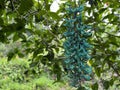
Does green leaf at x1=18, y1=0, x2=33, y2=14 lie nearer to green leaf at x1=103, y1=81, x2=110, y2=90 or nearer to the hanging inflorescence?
the hanging inflorescence

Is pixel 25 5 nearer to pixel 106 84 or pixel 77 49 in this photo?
pixel 77 49

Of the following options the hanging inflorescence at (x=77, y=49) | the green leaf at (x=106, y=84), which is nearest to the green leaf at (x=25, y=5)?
the hanging inflorescence at (x=77, y=49)

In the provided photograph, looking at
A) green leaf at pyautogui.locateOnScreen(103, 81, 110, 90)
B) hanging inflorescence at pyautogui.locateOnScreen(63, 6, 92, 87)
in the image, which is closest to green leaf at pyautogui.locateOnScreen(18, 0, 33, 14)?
hanging inflorescence at pyautogui.locateOnScreen(63, 6, 92, 87)

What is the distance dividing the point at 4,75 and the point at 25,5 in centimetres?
523

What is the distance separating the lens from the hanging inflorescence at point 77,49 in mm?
998

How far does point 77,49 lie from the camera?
100 cm

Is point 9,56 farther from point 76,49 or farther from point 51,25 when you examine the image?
point 76,49

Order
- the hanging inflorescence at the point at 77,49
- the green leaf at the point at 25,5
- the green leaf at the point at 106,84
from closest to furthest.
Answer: the hanging inflorescence at the point at 77,49 < the green leaf at the point at 25,5 < the green leaf at the point at 106,84

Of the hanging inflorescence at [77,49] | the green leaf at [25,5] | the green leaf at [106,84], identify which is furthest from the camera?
the green leaf at [106,84]

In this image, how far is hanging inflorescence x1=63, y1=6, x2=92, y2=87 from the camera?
1.00 metres

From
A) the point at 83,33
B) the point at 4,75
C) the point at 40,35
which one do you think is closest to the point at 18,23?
the point at 40,35

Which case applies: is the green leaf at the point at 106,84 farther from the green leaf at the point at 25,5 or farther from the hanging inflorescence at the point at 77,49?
the hanging inflorescence at the point at 77,49

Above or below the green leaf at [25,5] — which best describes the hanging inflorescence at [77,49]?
below

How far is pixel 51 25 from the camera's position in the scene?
175 centimetres
